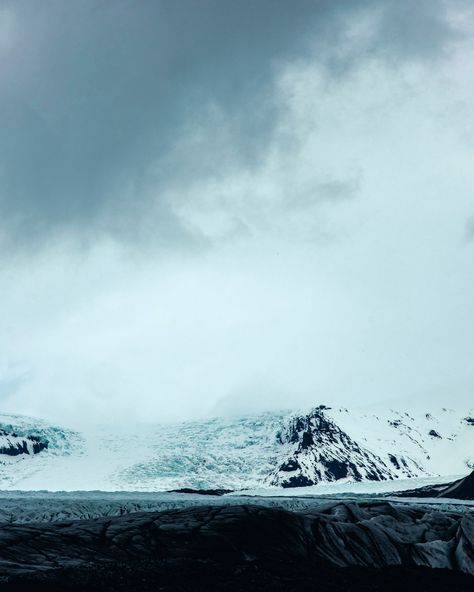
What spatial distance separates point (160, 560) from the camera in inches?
734

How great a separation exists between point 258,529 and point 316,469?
584ft

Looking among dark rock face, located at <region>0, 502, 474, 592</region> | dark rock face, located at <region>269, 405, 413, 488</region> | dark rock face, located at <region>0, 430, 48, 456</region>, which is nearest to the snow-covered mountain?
dark rock face, located at <region>0, 430, 48, 456</region>

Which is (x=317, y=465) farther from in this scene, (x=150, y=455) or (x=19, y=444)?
(x=19, y=444)

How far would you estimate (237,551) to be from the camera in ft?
68.4

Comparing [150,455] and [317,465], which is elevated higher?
[150,455]

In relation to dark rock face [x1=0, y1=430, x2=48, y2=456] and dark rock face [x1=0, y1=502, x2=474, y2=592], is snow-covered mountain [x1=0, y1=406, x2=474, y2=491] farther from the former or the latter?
dark rock face [x1=0, y1=502, x2=474, y2=592]

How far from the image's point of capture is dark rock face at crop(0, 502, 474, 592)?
15727 mm

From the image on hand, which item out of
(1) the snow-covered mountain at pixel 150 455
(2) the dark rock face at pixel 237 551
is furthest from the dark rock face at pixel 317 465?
(2) the dark rock face at pixel 237 551

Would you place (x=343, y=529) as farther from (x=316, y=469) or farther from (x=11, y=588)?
(x=316, y=469)

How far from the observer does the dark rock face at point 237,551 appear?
15727mm

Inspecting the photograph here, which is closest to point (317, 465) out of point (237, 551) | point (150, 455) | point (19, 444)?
point (150, 455)

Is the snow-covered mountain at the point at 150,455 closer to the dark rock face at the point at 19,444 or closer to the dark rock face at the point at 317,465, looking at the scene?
the dark rock face at the point at 19,444

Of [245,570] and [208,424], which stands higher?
[208,424]

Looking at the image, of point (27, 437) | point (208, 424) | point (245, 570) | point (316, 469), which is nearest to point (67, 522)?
point (245, 570)
